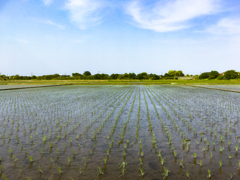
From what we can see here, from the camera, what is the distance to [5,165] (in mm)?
3986

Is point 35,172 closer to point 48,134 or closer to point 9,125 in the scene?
point 48,134

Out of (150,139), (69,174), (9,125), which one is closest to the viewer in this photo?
(69,174)

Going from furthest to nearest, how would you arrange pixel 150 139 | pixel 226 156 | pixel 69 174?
1. pixel 150 139
2. pixel 226 156
3. pixel 69 174

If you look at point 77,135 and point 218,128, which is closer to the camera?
point 77,135

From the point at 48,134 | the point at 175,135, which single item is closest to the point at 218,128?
the point at 175,135

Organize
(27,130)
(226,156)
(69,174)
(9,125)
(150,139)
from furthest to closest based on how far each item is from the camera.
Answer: (9,125) → (27,130) → (150,139) → (226,156) → (69,174)

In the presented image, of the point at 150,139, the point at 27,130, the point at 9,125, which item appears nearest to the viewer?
the point at 150,139

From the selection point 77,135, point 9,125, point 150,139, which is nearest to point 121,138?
point 150,139

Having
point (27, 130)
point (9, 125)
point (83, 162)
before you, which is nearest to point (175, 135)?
point (83, 162)

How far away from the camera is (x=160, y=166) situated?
3941 millimetres

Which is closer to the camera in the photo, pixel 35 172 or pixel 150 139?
pixel 35 172

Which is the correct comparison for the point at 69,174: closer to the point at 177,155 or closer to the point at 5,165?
the point at 5,165

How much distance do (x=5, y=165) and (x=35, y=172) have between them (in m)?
0.85

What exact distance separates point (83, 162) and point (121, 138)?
184 centimetres
